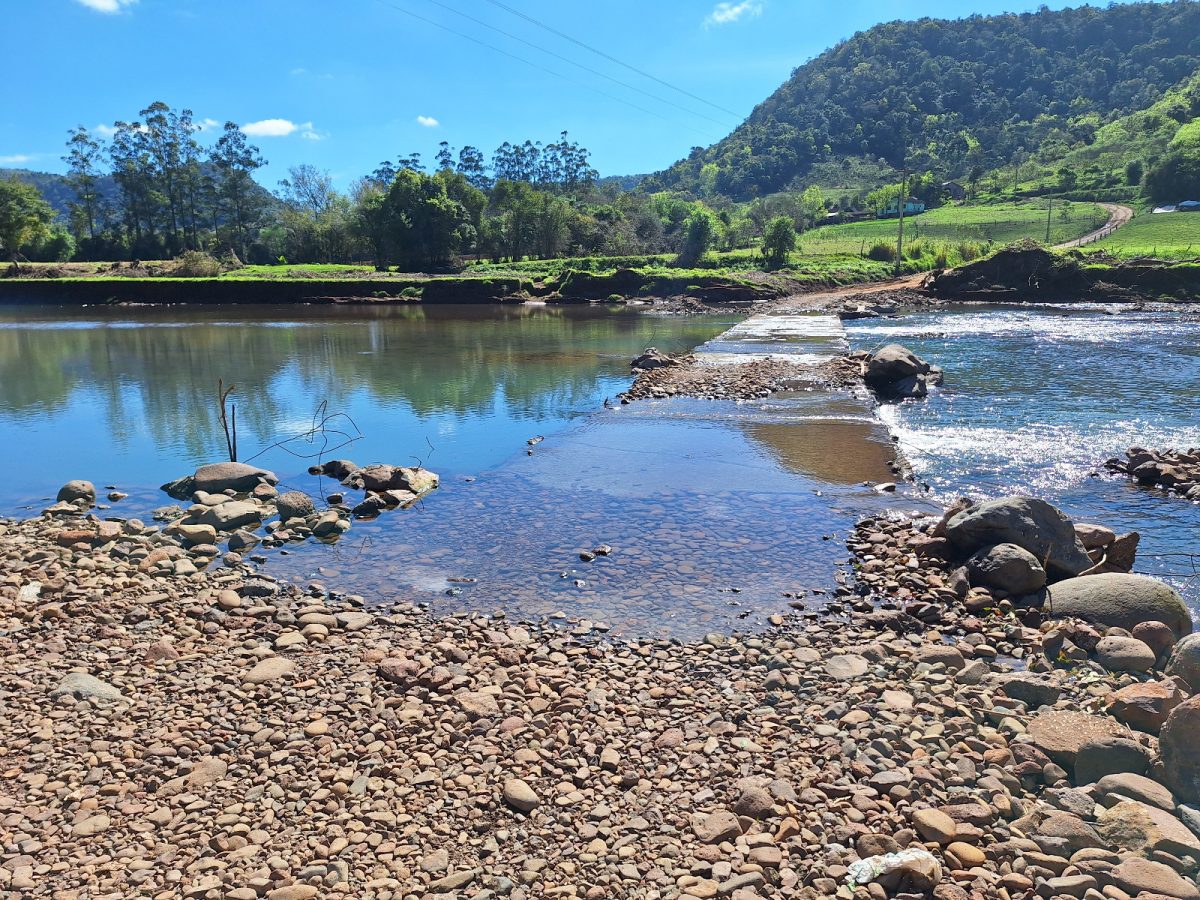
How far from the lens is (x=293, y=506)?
1431cm

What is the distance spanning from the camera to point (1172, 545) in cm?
1229

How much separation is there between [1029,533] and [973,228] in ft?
339

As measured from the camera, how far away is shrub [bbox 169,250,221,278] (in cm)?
7906

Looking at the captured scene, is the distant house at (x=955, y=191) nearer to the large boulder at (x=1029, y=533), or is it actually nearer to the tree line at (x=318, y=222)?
the tree line at (x=318, y=222)

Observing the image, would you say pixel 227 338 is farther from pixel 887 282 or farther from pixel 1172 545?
pixel 887 282

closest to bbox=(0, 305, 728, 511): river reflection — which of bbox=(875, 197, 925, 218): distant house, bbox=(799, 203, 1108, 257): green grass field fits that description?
bbox=(799, 203, 1108, 257): green grass field

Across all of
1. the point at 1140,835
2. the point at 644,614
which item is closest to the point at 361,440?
the point at 644,614

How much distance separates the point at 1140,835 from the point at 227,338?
47.6 meters

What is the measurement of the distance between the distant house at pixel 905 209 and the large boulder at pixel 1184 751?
133m

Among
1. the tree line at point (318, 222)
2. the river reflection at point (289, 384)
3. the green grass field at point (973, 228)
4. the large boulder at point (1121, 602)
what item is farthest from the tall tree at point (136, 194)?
the large boulder at point (1121, 602)

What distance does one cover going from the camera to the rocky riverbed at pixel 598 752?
209 inches

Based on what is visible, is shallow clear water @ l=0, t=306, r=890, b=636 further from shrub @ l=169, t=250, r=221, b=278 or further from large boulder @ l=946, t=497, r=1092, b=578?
shrub @ l=169, t=250, r=221, b=278

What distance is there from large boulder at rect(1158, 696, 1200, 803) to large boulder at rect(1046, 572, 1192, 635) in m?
3.05

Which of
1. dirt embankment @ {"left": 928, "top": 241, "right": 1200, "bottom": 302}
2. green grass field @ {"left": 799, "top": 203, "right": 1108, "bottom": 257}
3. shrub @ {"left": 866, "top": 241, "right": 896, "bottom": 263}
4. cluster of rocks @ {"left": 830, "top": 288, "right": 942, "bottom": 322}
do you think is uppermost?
green grass field @ {"left": 799, "top": 203, "right": 1108, "bottom": 257}
